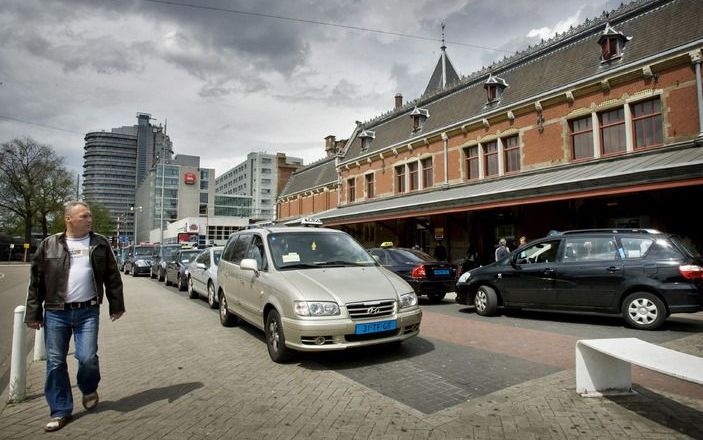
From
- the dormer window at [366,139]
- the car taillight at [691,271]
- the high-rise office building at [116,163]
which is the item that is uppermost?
the high-rise office building at [116,163]

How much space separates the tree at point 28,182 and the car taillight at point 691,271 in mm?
66337

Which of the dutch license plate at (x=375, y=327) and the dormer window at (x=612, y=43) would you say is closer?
the dutch license plate at (x=375, y=327)

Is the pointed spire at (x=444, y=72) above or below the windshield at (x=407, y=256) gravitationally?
above

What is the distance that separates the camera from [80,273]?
152 inches

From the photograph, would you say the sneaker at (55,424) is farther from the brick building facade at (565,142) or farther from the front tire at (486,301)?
the brick building facade at (565,142)

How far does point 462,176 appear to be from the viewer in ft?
71.3

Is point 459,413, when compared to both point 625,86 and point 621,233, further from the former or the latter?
point 625,86

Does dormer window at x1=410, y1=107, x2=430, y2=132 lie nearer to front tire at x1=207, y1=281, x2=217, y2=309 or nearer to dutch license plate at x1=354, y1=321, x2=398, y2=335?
front tire at x1=207, y1=281, x2=217, y2=309

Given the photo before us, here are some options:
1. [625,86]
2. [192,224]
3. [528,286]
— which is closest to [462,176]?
[625,86]

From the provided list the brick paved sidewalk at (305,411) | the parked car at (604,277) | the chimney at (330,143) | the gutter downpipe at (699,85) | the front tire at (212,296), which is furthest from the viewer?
the chimney at (330,143)

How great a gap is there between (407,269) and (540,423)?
8.03 metres

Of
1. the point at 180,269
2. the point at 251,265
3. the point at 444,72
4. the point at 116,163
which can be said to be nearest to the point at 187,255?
the point at 180,269

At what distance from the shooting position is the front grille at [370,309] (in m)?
4.94

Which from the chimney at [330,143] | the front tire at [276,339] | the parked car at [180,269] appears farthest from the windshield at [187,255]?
the chimney at [330,143]
